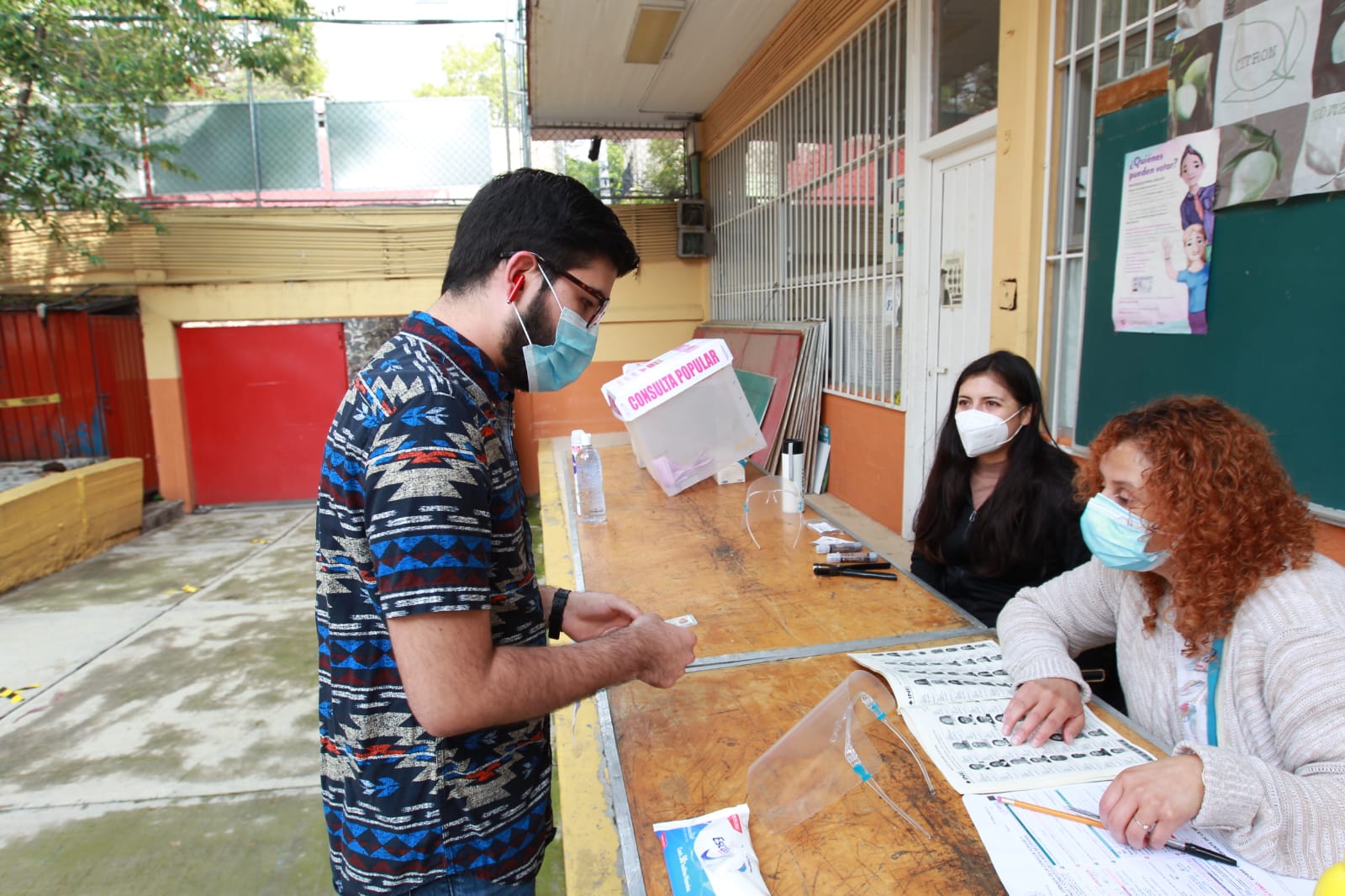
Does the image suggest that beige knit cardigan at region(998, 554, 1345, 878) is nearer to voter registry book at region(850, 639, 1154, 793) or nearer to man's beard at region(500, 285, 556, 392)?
voter registry book at region(850, 639, 1154, 793)

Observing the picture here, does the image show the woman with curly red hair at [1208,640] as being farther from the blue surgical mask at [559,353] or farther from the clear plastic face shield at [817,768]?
the blue surgical mask at [559,353]

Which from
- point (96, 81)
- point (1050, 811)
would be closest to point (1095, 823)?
point (1050, 811)

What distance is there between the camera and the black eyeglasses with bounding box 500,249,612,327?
44.5 inches

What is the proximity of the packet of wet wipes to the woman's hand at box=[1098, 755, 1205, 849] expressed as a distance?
51 centimetres

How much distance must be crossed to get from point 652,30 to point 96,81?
5.66 m

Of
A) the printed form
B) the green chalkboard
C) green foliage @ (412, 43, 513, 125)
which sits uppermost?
green foliage @ (412, 43, 513, 125)

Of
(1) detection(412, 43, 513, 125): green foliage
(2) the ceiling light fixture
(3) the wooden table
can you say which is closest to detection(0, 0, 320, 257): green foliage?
(2) the ceiling light fixture

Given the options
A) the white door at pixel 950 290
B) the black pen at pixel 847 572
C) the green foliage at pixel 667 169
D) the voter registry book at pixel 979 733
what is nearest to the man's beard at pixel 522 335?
the voter registry book at pixel 979 733

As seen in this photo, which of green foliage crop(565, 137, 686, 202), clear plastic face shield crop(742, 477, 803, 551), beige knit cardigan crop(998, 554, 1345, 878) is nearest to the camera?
beige knit cardigan crop(998, 554, 1345, 878)

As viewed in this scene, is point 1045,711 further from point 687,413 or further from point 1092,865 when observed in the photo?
point 687,413

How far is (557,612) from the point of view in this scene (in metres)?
1.49

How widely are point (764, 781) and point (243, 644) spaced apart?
15.0 ft

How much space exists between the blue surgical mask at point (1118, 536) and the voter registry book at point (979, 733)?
303 millimetres

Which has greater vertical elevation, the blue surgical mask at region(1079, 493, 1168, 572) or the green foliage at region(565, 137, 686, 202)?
the green foliage at region(565, 137, 686, 202)
